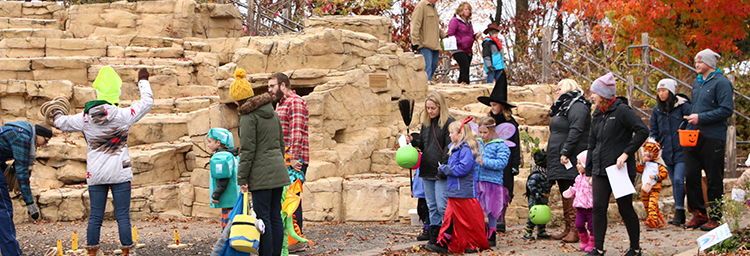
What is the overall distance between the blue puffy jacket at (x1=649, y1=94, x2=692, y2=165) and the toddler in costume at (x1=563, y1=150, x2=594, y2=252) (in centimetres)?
212

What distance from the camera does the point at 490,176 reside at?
6.97 metres

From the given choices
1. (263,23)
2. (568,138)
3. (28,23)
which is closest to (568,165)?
(568,138)

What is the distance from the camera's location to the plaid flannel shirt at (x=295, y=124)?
6578mm

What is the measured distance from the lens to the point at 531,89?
1341 centimetres

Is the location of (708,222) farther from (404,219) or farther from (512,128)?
(404,219)

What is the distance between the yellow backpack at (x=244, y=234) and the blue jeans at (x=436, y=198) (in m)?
2.08

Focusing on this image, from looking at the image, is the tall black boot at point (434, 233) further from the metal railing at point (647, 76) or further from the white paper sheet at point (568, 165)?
the metal railing at point (647, 76)

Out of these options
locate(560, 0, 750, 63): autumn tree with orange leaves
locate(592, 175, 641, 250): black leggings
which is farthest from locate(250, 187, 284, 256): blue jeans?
locate(560, 0, 750, 63): autumn tree with orange leaves

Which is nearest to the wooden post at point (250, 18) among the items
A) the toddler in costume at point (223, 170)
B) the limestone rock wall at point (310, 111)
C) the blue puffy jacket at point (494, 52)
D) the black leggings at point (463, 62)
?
the limestone rock wall at point (310, 111)

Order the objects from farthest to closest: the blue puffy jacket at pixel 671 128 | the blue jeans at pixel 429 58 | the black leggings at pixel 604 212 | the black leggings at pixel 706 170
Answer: the blue jeans at pixel 429 58, the blue puffy jacket at pixel 671 128, the black leggings at pixel 706 170, the black leggings at pixel 604 212

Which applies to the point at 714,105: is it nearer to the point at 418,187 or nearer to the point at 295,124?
the point at 418,187

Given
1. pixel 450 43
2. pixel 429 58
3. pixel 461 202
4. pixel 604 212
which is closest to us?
pixel 604 212

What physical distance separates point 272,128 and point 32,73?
1039cm

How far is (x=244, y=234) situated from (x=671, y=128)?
5.59m
